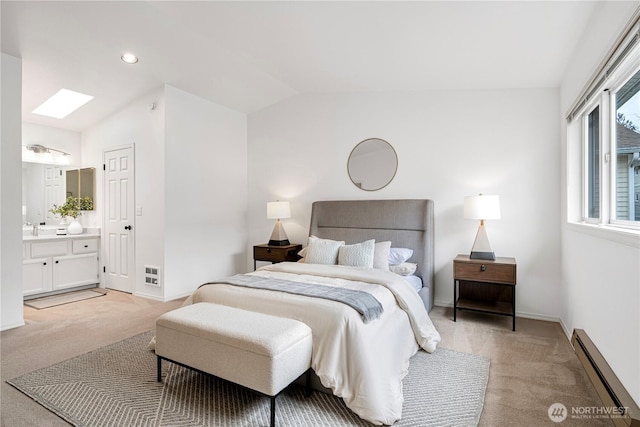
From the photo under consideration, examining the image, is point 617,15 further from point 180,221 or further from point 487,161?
point 180,221

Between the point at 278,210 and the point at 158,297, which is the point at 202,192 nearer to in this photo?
the point at 278,210

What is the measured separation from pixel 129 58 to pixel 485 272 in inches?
172

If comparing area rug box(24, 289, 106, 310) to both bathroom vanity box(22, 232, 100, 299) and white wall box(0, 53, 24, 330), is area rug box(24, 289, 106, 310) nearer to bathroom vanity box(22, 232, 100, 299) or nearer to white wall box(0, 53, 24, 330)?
bathroom vanity box(22, 232, 100, 299)

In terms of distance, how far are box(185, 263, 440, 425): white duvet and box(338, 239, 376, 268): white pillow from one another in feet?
1.58

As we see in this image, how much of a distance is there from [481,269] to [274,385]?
250cm

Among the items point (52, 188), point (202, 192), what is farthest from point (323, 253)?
point (52, 188)

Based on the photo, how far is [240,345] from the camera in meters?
1.88

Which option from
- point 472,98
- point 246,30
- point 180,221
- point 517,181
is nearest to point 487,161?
point 517,181

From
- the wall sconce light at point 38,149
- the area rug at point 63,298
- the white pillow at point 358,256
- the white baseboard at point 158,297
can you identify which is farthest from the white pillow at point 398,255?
the wall sconce light at point 38,149

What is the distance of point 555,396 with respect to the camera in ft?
7.08

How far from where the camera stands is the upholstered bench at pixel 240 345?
5.95ft

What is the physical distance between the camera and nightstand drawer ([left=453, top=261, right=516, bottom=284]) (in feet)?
10.8

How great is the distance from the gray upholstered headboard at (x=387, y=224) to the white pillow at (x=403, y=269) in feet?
0.77

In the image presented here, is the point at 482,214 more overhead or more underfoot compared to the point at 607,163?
more underfoot
